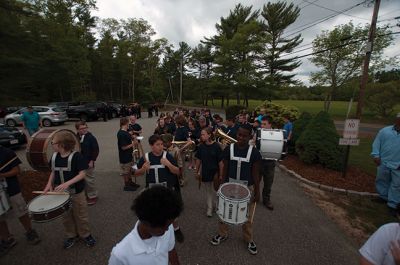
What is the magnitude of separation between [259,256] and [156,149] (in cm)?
246

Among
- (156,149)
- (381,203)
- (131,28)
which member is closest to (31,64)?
(156,149)

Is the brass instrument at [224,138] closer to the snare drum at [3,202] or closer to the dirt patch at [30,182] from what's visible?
the snare drum at [3,202]

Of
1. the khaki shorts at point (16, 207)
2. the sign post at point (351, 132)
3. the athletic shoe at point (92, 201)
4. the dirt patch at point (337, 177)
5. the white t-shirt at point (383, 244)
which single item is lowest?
the athletic shoe at point (92, 201)

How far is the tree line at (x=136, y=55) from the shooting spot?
11.1 ft

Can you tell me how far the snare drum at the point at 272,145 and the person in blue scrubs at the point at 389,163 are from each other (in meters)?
2.71

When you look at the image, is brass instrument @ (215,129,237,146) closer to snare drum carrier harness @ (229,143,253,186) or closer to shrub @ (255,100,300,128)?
snare drum carrier harness @ (229,143,253,186)

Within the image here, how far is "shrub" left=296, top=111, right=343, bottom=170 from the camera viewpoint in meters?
6.97

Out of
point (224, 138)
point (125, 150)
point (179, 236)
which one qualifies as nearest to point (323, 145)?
point (224, 138)

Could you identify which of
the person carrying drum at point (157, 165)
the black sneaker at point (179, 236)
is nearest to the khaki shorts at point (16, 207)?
the person carrying drum at point (157, 165)

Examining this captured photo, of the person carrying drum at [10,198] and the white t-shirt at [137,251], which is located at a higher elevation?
the white t-shirt at [137,251]

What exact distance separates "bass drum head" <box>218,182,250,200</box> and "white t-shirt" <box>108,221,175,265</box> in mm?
1816

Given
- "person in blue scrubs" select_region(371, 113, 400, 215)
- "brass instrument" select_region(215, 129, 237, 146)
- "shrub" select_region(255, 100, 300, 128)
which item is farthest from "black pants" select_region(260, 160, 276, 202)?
"shrub" select_region(255, 100, 300, 128)

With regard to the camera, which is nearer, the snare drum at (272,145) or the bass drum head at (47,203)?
the bass drum head at (47,203)

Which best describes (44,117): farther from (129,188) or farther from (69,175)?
(69,175)
